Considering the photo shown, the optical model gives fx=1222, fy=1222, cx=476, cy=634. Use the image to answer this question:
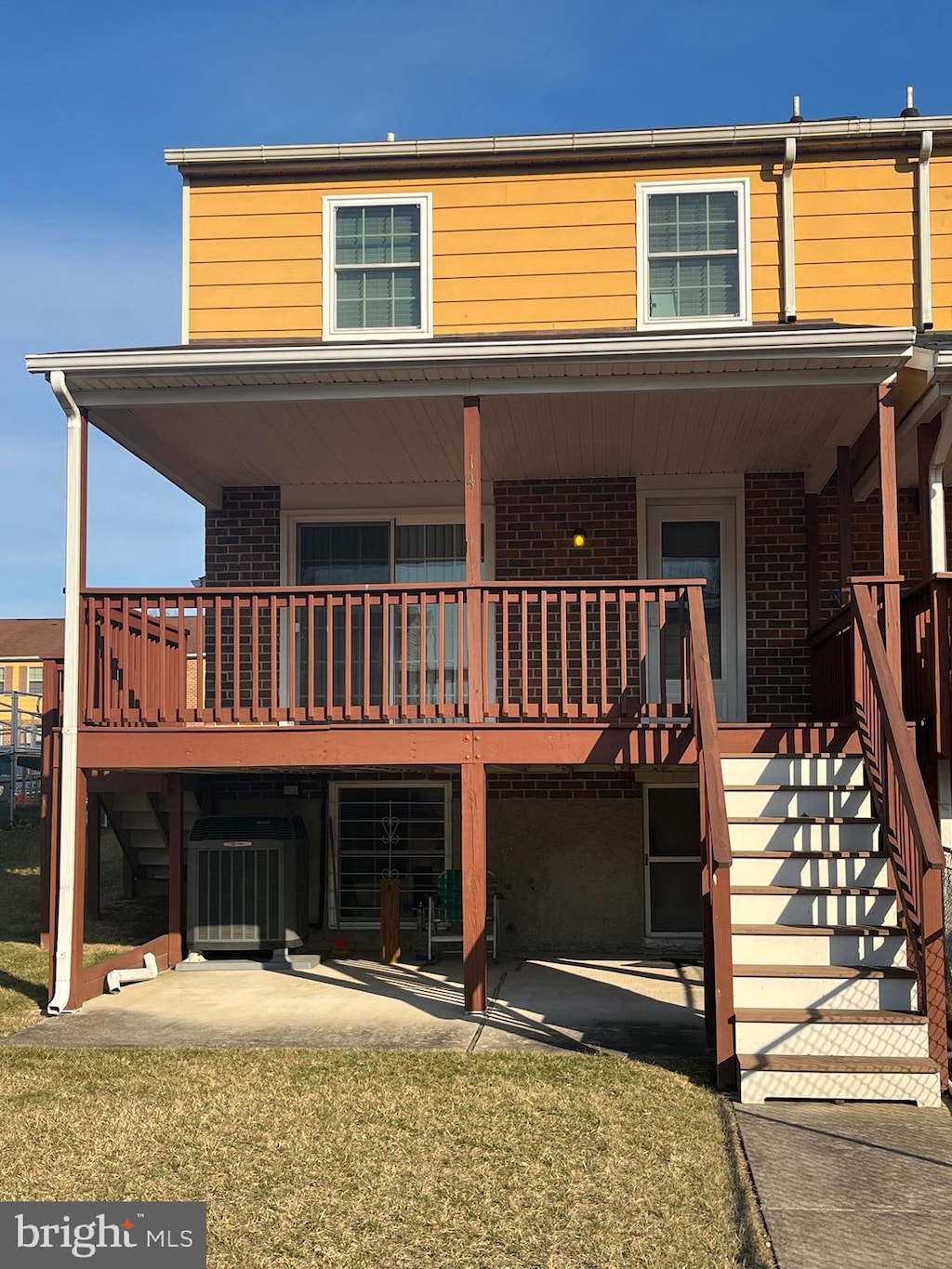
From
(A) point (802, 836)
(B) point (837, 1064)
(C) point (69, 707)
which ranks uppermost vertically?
(C) point (69, 707)

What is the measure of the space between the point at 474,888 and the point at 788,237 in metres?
6.10

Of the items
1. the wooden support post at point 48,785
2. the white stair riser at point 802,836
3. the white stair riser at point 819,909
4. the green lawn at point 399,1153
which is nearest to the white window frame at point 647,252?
the white stair riser at point 802,836

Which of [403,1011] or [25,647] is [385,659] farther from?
[25,647]

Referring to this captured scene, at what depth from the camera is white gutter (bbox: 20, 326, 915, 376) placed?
25.6 ft

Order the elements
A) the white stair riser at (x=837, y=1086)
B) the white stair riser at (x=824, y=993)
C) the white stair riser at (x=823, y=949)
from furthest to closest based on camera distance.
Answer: the white stair riser at (x=823, y=949) → the white stair riser at (x=824, y=993) → the white stair riser at (x=837, y=1086)

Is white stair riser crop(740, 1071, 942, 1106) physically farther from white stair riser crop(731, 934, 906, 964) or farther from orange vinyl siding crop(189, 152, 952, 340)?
orange vinyl siding crop(189, 152, 952, 340)

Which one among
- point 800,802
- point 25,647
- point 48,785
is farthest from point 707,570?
point 25,647

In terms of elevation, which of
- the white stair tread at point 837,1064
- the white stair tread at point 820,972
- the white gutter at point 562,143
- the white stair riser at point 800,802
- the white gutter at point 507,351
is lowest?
the white stair tread at point 837,1064

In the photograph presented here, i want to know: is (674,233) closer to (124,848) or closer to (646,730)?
(646,730)

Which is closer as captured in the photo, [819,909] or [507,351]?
[819,909]

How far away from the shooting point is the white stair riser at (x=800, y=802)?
24.1 feet

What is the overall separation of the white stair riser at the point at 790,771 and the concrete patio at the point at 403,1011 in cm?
154

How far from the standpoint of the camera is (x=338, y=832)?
36.7 feet

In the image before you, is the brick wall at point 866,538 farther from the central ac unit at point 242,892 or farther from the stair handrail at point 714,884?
the central ac unit at point 242,892
